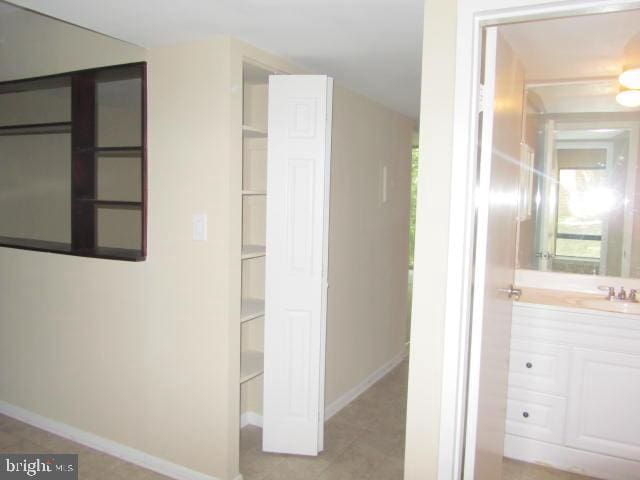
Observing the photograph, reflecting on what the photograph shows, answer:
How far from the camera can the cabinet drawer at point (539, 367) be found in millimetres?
2854

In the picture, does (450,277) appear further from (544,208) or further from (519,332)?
(544,208)

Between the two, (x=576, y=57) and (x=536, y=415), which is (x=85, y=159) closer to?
(x=576, y=57)

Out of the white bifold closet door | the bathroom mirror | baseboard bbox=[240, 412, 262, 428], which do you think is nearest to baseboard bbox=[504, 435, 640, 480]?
the bathroom mirror

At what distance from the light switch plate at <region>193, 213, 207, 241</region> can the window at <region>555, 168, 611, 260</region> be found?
2.26 m

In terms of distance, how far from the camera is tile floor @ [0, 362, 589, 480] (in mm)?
2725

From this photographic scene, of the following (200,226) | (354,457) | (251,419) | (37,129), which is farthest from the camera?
(251,419)

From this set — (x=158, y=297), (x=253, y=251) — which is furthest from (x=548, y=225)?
(x=158, y=297)

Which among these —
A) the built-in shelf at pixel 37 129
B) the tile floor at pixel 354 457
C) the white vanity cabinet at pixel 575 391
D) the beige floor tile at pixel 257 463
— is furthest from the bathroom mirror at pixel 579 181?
the built-in shelf at pixel 37 129

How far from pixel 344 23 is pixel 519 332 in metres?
1.97

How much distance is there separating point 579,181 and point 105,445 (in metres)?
3.29

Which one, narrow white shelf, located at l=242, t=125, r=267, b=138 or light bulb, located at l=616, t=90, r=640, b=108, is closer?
narrow white shelf, located at l=242, t=125, r=267, b=138

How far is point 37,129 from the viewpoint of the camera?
3098mm

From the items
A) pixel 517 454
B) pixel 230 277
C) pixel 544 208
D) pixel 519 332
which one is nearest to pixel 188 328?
pixel 230 277

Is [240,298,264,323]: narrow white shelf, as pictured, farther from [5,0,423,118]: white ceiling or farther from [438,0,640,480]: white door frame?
[5,0,423,118]: white ceiling
